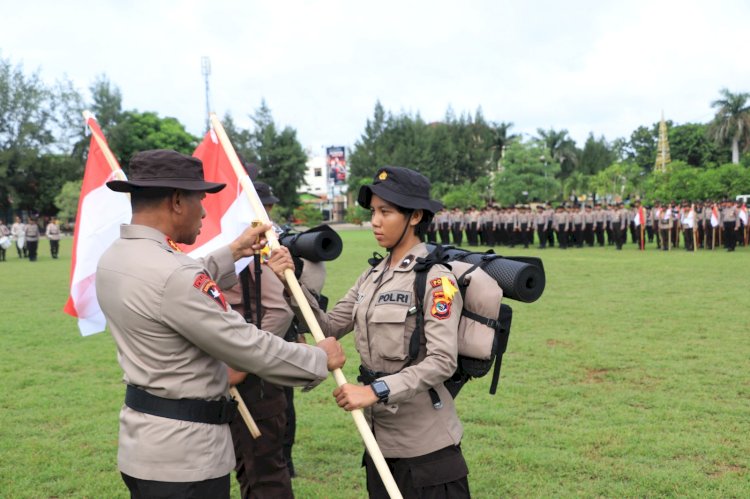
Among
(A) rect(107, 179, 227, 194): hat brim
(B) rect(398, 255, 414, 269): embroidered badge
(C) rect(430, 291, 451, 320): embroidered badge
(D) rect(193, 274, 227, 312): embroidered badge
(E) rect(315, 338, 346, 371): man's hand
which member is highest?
(A) rect(107, 179, 227, 194): hat brim

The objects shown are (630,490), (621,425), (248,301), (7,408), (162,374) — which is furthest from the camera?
(7,408)

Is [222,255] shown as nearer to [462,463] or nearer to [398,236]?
[398,236]

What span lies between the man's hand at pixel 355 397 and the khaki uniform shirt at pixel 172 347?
0.20 metres

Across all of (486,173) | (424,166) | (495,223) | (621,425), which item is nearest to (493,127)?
(486,173)

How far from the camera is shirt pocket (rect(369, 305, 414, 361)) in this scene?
2.94 metres

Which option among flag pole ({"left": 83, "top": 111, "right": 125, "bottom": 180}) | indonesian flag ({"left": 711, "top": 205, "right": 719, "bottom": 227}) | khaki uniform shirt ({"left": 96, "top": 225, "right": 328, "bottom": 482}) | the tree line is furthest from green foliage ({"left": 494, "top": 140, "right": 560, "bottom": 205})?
khaki uniform shirt ({"left": 96, "top": 225, "right": 328, "bottom": 482})

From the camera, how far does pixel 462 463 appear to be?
302cm

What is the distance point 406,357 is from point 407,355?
0.01 metres

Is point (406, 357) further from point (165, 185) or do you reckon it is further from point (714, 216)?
point (714, 216)

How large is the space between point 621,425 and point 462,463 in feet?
10.8

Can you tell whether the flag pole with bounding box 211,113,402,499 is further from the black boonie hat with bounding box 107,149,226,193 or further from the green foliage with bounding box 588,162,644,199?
the green foliage with bounding box 588,162,644,199

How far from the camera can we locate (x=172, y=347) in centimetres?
249

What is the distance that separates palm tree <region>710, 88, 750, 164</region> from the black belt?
70.3m

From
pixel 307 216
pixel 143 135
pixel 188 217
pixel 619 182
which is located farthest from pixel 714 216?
pixel 143 135
